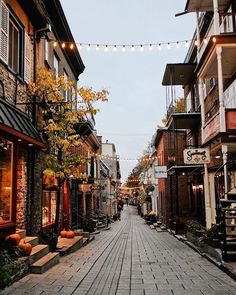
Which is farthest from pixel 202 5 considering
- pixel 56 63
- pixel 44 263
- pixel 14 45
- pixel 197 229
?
pixel 44 263

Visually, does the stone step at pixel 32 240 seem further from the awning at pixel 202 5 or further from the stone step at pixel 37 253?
the awning at pixel 202 5

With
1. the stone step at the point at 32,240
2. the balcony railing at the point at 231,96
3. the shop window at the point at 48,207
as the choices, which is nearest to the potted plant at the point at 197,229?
the balcony railing at the point at 231,96

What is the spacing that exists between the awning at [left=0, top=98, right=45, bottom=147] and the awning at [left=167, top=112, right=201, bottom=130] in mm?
10205

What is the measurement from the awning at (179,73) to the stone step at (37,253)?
1236 cm

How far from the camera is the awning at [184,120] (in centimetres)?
1986

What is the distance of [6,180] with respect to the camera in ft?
31.3

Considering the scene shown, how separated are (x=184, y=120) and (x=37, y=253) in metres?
12.9

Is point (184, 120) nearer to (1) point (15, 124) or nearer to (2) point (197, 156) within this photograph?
(2) point (197, 156)

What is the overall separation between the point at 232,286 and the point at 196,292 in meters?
1.03

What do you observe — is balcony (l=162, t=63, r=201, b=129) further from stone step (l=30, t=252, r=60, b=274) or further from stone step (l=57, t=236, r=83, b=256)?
stone step (l=30, t=252, r=60, b=274)

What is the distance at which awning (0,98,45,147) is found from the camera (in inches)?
342

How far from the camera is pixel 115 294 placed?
7336 millimetres

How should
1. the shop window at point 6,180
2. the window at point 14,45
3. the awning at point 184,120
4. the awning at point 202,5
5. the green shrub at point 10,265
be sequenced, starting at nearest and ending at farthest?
the green shrub at point 10,265 → the shop window at point 6,180 → the window at point 14,45 → the awning at point 202,5 → the awning at point 184,120

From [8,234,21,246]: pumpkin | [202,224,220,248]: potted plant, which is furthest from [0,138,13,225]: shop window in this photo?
[202,224,220,248]: potted plant
